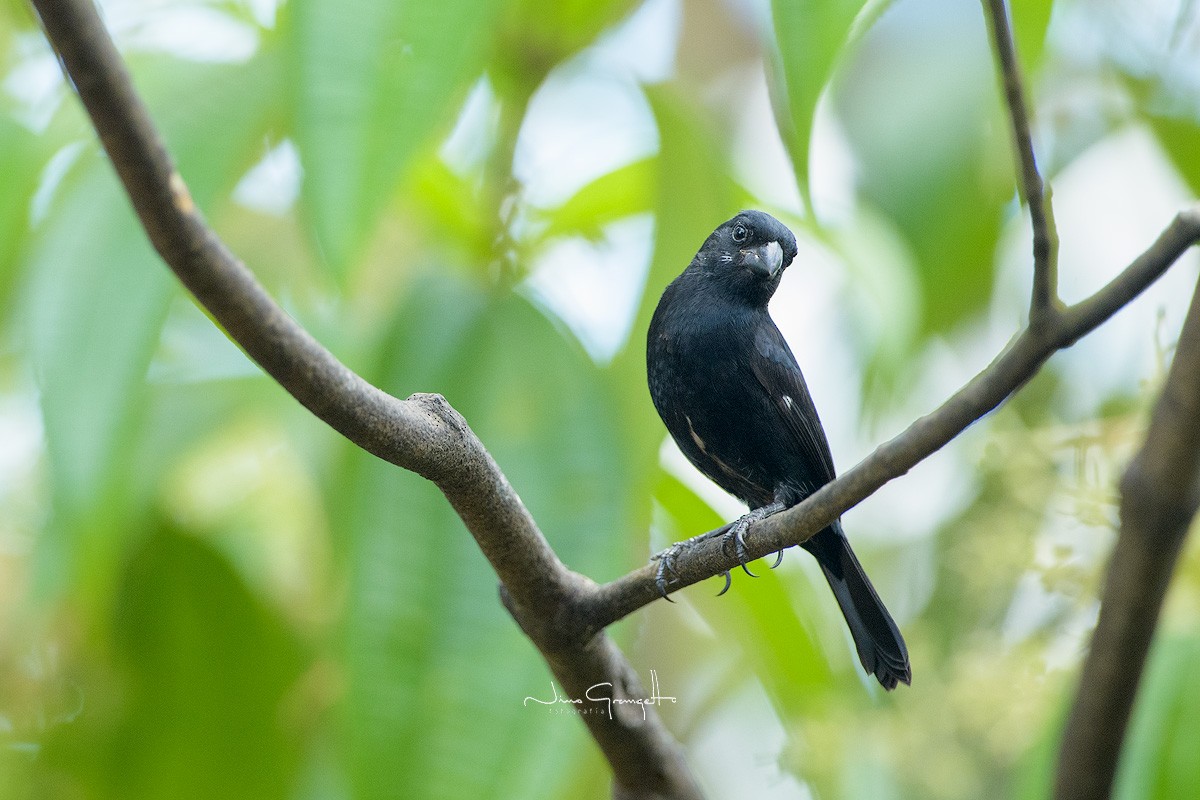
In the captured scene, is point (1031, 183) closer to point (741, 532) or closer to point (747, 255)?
point (741, 532)

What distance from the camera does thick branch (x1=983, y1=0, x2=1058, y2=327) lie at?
106 centimetres

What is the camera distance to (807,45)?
142 centimetres

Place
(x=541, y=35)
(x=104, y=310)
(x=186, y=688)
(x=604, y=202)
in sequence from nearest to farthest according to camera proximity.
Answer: (x=104, y=310), (x=541, y=35), (x=604, y=202), (x=186, y=688)

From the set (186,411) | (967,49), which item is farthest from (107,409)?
(967,49)

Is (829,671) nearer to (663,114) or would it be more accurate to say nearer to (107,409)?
(663,114)

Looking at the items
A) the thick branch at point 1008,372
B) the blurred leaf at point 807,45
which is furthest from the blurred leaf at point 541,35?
the thick branch at point 1008,372

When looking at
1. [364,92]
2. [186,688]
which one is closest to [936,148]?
[364,92]

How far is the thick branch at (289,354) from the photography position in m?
1.11

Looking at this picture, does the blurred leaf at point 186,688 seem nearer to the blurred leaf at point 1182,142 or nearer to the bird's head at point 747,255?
the bird's head at point 747,255

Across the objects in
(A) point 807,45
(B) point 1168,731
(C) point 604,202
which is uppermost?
(C) point 604,202

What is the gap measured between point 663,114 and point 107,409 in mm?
1338

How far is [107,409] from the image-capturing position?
7.93 feet

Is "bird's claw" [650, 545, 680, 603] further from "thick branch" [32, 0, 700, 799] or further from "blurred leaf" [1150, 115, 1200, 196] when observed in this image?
"blurred leaf" [1150, 115, 1200, 196]

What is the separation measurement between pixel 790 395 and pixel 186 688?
2398mm
